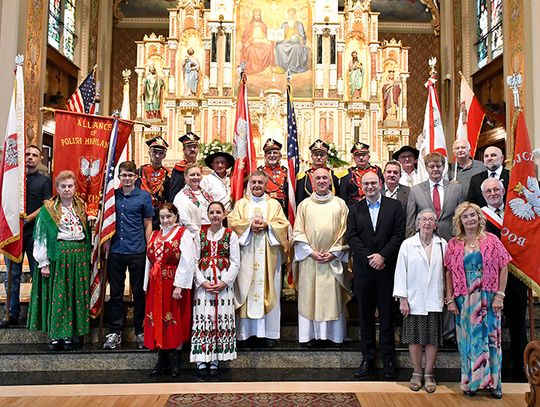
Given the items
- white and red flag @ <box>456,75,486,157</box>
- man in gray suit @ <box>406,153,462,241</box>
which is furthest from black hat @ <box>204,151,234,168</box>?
white and red flag @ <box>456,75,486,157</box>

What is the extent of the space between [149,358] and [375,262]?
2.16 meters

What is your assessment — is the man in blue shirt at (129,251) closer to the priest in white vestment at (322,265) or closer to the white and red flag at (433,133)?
the priest in white vestment at (322,265)

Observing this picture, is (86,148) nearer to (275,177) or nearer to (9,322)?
(9,322)

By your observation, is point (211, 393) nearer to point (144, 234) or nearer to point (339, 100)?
point (144, 234)

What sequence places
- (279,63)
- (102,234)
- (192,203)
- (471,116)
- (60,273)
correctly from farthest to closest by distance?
(279,63), (471,116), (192,203), (102,234), (60,273)

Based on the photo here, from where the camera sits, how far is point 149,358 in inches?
182

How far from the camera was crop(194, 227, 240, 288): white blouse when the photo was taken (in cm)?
433

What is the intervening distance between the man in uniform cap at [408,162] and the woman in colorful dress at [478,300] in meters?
1.75

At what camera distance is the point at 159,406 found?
3666mm

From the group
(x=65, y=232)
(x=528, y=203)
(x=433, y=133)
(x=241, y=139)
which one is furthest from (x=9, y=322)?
(x=433, y=133)

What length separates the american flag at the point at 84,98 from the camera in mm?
6293

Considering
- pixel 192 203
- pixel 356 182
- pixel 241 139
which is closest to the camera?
pixel 192 203

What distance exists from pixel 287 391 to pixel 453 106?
36.4 feet

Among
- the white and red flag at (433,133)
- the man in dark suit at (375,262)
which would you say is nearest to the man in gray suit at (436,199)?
the man in dark suit at (375,262)
